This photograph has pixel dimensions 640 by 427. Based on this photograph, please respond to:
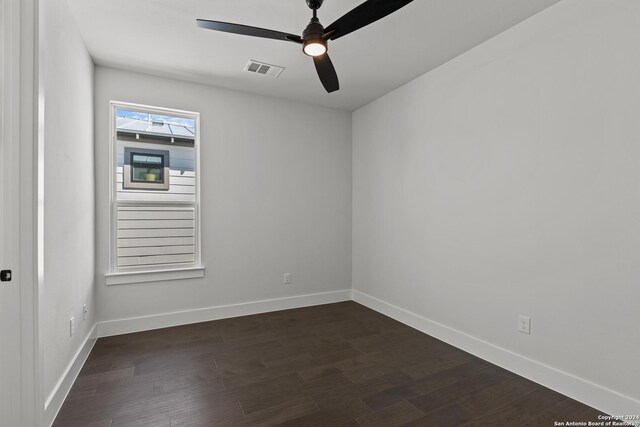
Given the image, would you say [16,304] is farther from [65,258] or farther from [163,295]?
[163,295]

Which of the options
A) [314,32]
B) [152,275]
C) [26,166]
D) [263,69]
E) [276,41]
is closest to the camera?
[26,166]

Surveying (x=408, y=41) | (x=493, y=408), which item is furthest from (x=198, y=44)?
(x=493, y=408)

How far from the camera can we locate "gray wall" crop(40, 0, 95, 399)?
1.90 m

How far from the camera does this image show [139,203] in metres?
3.41

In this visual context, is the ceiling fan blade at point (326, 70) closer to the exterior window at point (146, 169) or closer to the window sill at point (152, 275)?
the exterior window at point (146, 169)

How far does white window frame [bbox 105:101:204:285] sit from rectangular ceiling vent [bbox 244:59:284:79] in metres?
0.87

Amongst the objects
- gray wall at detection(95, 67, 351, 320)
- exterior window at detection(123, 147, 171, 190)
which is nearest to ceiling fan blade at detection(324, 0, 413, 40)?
gray wall at detection(95, 67, 351, 320)

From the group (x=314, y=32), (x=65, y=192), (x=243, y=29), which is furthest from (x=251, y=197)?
(x=314, y=32)

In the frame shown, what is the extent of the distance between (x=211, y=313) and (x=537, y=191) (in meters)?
3.41

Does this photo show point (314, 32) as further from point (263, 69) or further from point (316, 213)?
point (316, 213)

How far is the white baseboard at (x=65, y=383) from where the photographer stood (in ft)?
6.01

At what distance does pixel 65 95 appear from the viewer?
7.42 ft

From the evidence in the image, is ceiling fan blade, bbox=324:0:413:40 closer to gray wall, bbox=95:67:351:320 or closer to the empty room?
the empty room

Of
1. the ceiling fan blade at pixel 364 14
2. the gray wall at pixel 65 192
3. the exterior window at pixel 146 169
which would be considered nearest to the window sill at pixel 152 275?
the gray wall at pixel 65 192
